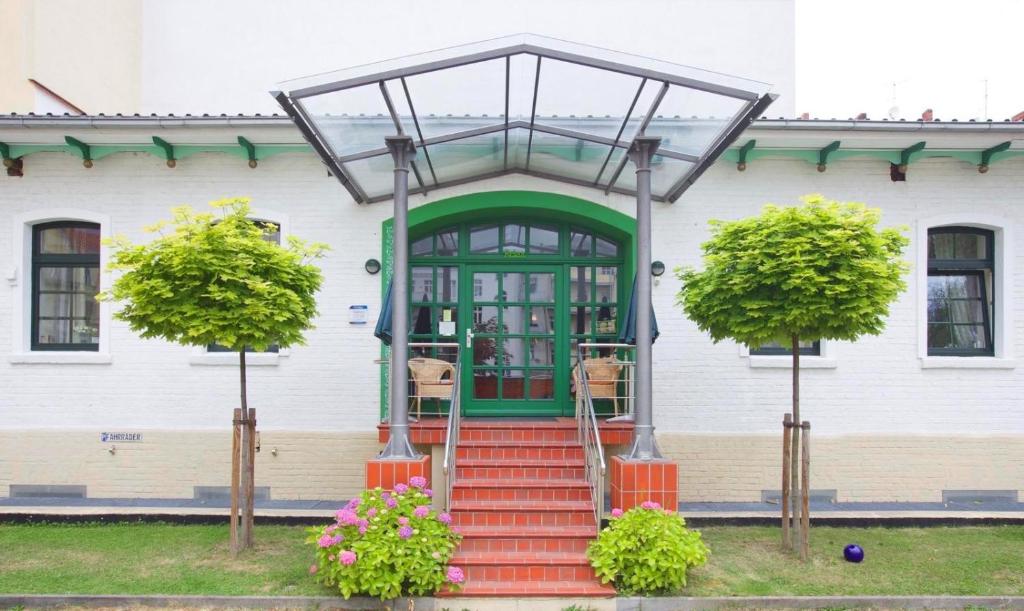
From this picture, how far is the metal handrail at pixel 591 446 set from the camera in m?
5.94

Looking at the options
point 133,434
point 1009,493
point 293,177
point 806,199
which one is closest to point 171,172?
point 293,177

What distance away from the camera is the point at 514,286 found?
29.1 feet

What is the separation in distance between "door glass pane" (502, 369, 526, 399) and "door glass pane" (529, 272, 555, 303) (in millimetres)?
950

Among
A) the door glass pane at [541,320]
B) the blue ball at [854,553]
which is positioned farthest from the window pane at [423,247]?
the blue ball at [854,553]

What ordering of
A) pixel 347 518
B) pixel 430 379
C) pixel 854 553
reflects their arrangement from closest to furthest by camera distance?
pixel 347 518, pixel 854 553, pixel 430 379

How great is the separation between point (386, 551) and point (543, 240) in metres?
4.72

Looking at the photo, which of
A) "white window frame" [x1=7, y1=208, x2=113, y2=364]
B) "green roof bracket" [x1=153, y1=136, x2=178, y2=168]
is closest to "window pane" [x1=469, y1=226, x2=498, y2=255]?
"green roof bracket" [x1=153, y1=136, x2=178, y2=168]

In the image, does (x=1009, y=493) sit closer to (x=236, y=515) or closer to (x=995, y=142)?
(x=995, y=142)

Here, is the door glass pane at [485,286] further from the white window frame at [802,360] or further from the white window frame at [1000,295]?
the white window frame at [1000,295]

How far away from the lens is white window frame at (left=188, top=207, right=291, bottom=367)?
8.27m

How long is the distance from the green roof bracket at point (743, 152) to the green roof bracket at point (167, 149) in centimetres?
656

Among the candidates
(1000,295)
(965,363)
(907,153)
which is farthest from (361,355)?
(1000,295)

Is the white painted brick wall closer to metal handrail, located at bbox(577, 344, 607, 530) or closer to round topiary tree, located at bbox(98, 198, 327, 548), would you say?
metal handrail, located at bbox(577, 344, 607, 530)

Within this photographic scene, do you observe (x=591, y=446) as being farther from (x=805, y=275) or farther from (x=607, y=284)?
(x=607, y=284)
